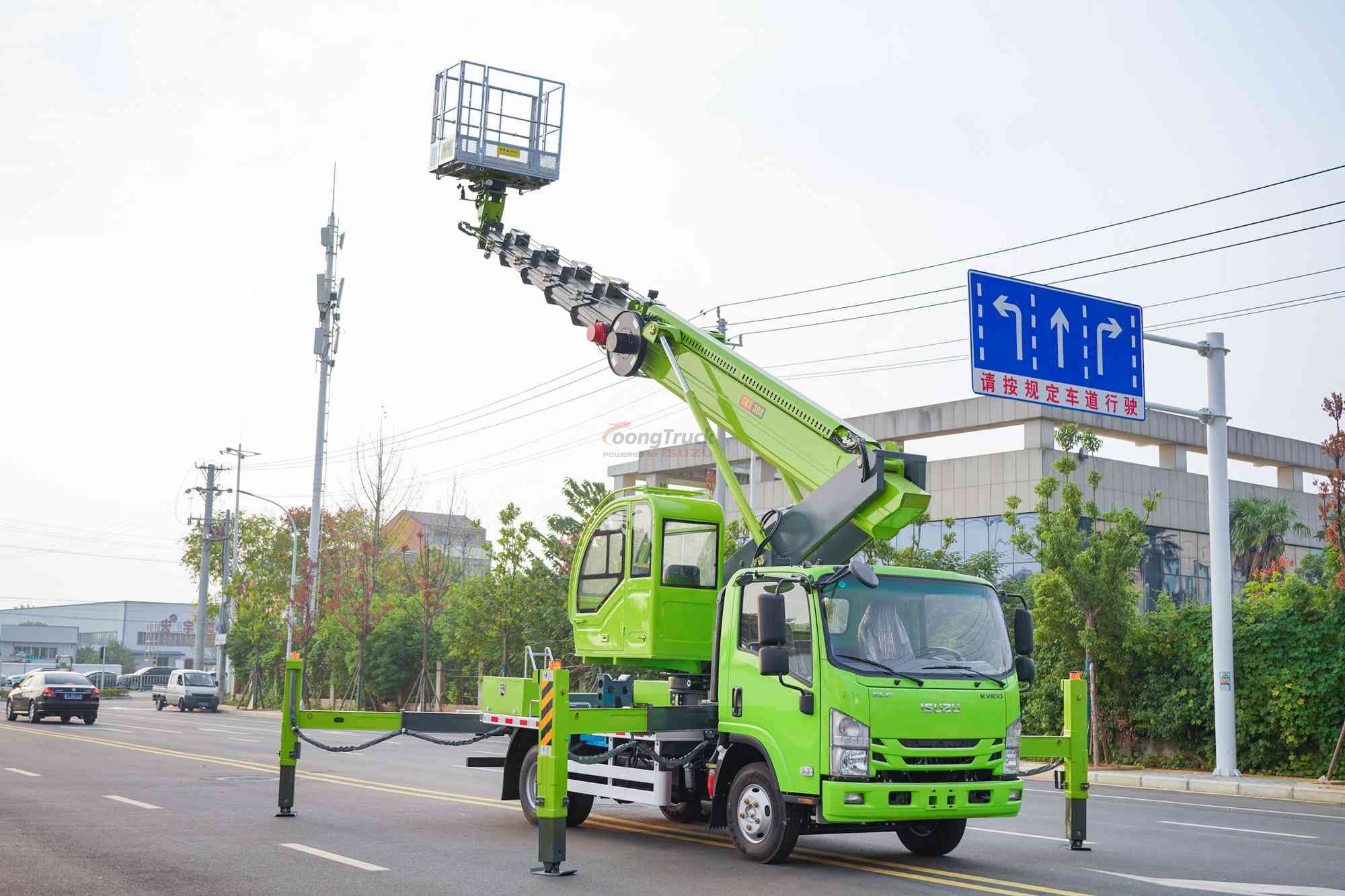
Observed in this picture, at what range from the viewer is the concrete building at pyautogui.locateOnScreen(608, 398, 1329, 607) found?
38.1 meters

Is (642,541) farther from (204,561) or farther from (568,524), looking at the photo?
(204,561)

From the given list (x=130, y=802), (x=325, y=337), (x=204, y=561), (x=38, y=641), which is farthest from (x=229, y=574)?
(x=38, y=641)

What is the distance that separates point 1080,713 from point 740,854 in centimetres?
341

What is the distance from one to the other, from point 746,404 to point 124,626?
146235mm

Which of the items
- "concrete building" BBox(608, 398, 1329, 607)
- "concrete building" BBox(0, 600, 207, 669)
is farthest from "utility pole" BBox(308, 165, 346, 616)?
"concrete building" BBox(0, 600, 207, 669)

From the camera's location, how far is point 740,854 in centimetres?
1063

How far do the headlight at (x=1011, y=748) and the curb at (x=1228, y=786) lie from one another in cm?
1030

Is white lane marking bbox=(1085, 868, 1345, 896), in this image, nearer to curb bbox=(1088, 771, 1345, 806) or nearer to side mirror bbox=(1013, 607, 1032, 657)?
side mirror bbox=(1013, 607, 1032, 657)

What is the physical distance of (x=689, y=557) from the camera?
1241cm

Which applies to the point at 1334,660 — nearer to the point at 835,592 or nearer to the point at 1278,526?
the point at 835,592

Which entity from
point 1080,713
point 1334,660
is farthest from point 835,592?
point 1334,660

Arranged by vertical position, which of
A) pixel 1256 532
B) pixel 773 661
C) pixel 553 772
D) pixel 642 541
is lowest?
pixel 553 772

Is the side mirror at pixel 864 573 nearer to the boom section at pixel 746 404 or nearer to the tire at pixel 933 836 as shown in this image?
the boom section at pixel 746 404

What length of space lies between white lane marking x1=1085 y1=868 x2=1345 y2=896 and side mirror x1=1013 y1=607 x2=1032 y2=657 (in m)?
1.89
